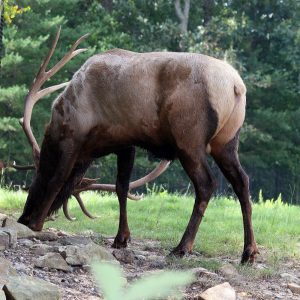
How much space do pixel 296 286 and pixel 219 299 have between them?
3.01 ft

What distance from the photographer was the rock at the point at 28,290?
2.39 meters

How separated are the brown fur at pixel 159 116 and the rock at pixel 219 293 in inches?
48.0

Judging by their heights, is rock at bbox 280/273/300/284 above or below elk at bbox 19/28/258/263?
below

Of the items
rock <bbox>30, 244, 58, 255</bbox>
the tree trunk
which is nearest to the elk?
rock <bbox>30, 244, 58, 255</bbox>

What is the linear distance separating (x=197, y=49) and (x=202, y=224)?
17.7 m

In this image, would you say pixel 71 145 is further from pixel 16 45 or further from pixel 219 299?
pixel 16 45

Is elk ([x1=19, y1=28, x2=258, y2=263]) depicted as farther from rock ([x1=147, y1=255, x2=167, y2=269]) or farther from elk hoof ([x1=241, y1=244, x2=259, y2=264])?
rock ([x1=147, y1=255, x2=167, y2=269])

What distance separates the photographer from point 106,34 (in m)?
27.9

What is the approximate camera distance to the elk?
4.29 m

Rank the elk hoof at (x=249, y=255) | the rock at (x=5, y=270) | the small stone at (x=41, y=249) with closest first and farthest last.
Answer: the rock at (x=5, y=270), the small stone at (x=41, y=249), the elk hoof at (x=249, y=255)

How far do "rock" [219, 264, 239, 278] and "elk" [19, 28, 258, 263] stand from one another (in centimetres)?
42

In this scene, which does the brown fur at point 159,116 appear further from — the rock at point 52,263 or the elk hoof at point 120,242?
the rock at point 52,263

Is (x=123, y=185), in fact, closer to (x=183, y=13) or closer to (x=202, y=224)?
(x=202, y=224)

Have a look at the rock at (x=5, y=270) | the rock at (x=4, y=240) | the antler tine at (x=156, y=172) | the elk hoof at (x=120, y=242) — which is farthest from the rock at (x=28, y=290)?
the antler tine at (x=156, y=172)
